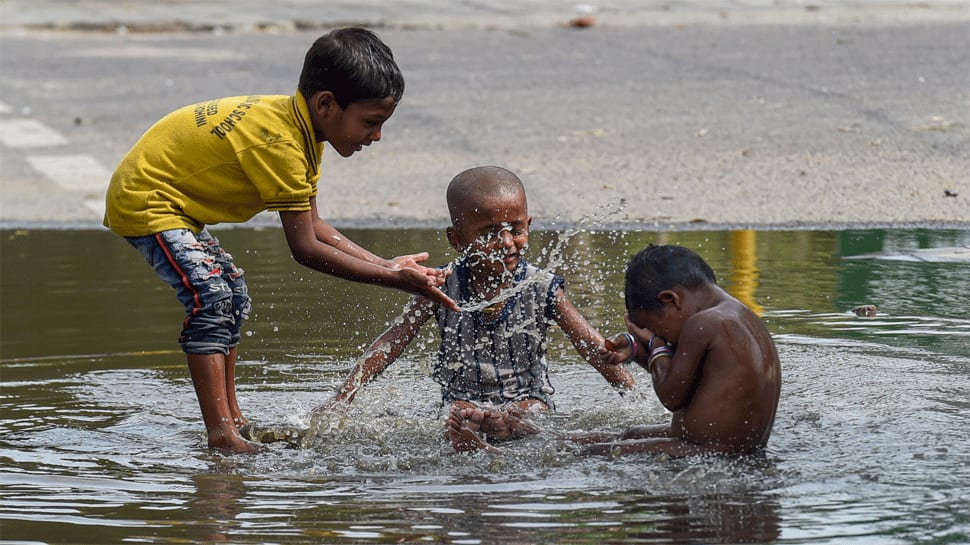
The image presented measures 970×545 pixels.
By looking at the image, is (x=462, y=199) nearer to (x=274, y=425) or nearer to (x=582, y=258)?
(x=274, y=425)

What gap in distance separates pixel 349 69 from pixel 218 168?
1.69 ft

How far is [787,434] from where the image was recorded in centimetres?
461

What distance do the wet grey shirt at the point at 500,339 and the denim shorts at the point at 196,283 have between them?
0.74 m

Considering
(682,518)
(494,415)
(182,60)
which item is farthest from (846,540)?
(182,60)

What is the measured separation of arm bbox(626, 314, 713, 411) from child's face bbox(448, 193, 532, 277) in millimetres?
687

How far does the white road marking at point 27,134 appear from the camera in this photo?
11406 mm

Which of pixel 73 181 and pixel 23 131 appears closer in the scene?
pixel 73 181

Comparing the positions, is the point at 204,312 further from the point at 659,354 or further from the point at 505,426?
the point at 659,354

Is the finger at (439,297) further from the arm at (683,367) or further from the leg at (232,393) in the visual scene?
the leg at (232,393)

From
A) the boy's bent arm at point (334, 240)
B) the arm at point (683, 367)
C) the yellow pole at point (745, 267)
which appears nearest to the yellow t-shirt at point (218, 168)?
the boy's bent arm at point (334, 240)

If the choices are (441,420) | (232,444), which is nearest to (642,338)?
(441,420)

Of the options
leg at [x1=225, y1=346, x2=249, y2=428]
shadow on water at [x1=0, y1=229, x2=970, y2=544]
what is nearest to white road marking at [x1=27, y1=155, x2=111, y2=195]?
shadow on water at [x1=0, y1=229, x2=970, y2=544]

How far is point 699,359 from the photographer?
4258 mm

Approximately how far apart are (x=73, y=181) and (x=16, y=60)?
5999 mm
